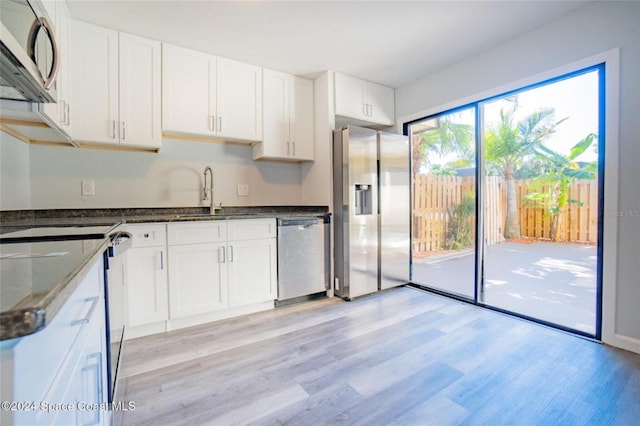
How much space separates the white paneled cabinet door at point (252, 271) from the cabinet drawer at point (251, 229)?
4 centimetres

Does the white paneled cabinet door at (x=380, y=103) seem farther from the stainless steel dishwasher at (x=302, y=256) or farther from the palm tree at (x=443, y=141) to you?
the stainless steel dishwasher at (x=302, y=256)

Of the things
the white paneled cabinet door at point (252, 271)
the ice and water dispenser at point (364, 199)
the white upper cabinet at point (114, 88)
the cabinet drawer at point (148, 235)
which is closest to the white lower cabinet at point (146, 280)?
the cabinet drawer at point (148, 235)

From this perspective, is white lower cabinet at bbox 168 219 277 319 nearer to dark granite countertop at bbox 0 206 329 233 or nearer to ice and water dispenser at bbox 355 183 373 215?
dark granite countertop at bbox 0 206 329 233

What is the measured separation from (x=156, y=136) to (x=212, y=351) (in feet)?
5.95

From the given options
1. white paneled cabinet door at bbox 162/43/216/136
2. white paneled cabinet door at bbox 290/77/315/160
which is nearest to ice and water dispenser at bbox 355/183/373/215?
white paneled cabinet door at bbox 290/77/315/160

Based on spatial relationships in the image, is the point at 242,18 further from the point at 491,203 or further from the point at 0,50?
the point at 491,203

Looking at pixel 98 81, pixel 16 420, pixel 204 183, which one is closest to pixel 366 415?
pixel 16 420

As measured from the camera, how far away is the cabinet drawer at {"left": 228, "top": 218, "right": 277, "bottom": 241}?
2.51 meters

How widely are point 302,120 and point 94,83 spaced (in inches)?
72.5

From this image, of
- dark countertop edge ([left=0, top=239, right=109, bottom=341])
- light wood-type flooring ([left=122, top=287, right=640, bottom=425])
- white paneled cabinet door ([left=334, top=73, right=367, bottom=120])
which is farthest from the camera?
white paneled cabinet door ([left=334, top=73, right=367, bottom=120])

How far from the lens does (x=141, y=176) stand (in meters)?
2.68

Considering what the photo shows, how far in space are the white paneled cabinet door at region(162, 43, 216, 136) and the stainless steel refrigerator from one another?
128cm

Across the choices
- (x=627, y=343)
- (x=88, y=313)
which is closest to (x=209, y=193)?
→ (x=88, y=313)

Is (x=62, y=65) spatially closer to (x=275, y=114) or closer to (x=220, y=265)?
(x=275, y=114)
